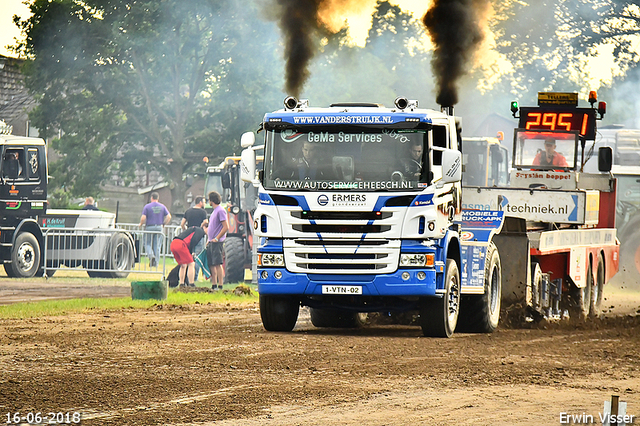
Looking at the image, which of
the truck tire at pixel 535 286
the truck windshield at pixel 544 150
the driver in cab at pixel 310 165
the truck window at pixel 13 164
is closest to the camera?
the driver in cab at pixel 310 165

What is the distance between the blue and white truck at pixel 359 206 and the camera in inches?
502

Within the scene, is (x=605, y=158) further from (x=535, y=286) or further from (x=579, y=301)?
(x=535, y=286)

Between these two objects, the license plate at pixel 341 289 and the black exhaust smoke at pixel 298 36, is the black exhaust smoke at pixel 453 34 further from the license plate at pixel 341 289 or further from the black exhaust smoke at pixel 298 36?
the license plate at pixel 341 289

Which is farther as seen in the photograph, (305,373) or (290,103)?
(290,103)

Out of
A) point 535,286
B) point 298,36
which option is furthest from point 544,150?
point 298,36

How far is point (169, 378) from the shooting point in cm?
962

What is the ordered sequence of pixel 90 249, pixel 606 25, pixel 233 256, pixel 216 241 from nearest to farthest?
pixel 216 241 → pixel 233 256 → pixel 90 249 → pixel 606 25

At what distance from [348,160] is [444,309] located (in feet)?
7.21

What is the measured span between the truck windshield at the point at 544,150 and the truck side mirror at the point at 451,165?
24.4 ft

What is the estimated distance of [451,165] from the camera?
1274 centimetres

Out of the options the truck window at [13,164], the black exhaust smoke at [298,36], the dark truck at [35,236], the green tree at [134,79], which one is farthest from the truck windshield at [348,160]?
the green tree at [134,79]

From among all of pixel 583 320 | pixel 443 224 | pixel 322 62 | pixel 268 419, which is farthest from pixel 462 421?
pixel 322 62

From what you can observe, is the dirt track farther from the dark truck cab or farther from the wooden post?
the dark truck cab

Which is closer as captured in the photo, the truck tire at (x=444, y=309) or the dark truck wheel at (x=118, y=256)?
the truck tire at (x=444, y=309)
